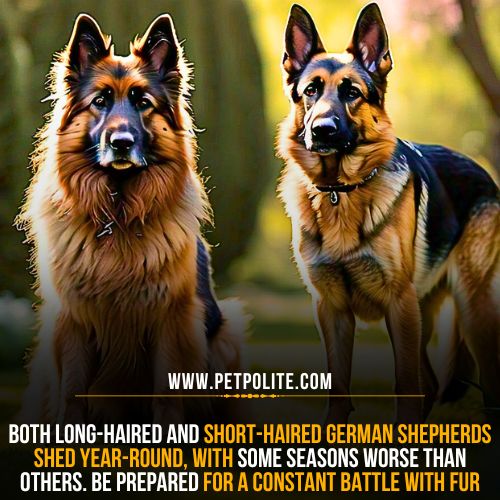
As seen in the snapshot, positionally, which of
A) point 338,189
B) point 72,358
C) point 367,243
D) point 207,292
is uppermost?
point 338,189

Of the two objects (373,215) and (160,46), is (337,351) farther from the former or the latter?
(160,46)

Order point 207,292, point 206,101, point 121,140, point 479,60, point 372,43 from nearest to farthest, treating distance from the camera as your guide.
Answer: point 121,140
point 372,43
point 207,292
point 206,101
point 479,60

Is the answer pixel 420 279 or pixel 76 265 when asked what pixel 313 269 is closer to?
pixel 420 279

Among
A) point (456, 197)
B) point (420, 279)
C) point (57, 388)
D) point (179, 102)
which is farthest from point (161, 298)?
point (456, 197)

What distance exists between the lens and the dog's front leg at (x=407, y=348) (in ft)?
11.3

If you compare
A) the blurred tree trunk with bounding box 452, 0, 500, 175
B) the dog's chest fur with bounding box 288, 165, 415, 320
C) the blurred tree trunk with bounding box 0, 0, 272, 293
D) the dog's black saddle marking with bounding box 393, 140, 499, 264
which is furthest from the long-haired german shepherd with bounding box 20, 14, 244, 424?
the blurred tree trunk with bounding box 452, 0, 500, 175

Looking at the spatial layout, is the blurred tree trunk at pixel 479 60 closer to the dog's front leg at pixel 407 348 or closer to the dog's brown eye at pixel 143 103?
the dog's front leg at pixel 407 348

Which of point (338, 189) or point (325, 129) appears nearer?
point (325, 129)

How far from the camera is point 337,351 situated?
3549 mm

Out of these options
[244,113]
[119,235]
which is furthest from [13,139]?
[244,113]

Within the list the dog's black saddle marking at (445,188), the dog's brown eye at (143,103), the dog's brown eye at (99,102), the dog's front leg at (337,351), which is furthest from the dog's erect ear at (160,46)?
the dog's front leg at (337,351)

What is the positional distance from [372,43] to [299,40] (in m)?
0.30

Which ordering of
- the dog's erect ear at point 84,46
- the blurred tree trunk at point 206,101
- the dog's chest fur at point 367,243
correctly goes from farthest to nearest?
the blurred tree trunk at point 206,101 < the dog's chest fur at point 367,243 < the dog's erect ear at point 84,46

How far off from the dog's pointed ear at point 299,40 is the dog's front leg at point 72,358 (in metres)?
1.36
